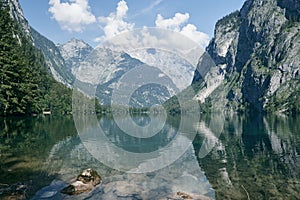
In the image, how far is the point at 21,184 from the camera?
17.9m

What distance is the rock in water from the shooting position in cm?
1733

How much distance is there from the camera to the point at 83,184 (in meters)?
18.3

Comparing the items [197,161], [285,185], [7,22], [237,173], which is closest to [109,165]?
[197,161]

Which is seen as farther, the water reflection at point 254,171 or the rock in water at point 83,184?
the water reflection at point 254,171

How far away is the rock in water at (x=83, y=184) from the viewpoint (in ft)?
56.9

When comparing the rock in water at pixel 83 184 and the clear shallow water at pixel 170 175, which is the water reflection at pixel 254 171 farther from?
the rock in water at pixel 83 184

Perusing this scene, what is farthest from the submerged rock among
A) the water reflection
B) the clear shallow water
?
the water reflection

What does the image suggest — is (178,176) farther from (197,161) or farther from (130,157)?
(130,157)

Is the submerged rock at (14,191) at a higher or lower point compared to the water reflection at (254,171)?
higher

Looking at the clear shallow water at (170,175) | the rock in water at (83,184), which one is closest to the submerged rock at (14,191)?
the clear shallow water at (170,175)

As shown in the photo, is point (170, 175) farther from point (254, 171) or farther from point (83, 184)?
point (83, 184)

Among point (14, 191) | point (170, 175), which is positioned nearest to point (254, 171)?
point (170, 175)

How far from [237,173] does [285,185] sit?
14.4ft

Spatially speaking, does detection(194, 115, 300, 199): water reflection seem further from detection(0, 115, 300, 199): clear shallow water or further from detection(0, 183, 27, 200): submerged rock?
detection(0, 183, 27, 200): submerged rock
